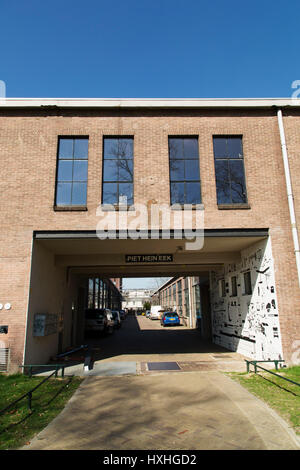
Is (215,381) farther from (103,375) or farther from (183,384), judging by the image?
(103,375)

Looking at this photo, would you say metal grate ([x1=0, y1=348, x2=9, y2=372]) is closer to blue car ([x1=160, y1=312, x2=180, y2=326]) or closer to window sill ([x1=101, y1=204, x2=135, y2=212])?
window sill ([x1=101, y1=204, x2=135, y2=212])

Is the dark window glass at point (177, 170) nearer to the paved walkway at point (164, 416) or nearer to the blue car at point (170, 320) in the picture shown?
the paved walkway at point (164, 416)

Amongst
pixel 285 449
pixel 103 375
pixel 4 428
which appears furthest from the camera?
pixel 103 375

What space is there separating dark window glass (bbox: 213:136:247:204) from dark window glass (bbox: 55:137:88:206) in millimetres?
4631

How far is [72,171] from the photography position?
1052 cm

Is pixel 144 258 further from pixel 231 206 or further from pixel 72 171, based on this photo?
pixel 72 171

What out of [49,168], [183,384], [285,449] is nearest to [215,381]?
[183,384]

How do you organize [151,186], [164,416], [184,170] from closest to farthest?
[164,416], [151,186], [184,170]

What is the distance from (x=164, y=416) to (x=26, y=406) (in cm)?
281

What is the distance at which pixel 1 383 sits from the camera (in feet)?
25.9

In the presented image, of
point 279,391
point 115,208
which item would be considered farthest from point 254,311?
point 115,208

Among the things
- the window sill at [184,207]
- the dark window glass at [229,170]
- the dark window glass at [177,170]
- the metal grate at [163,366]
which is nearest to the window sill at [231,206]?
the dark window glass at [229,170]

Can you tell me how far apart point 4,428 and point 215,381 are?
16.9 feet

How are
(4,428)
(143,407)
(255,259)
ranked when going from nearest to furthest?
(4,428) → (143,407) → (255,259)
